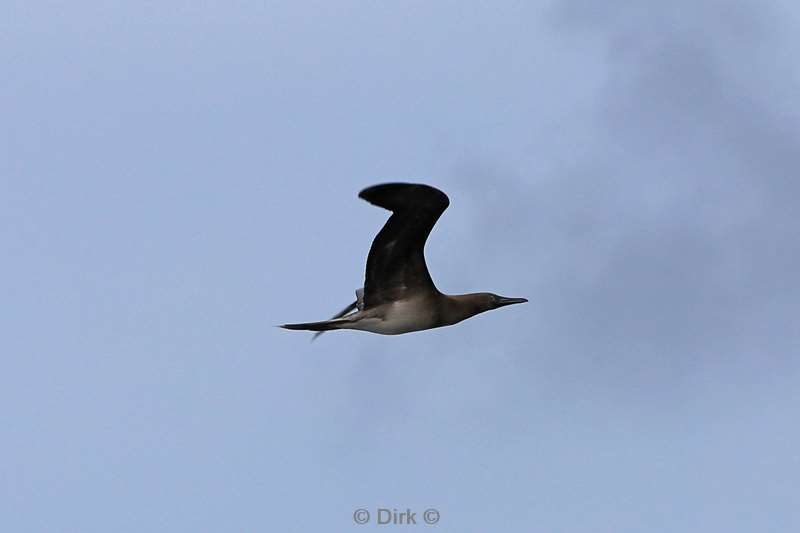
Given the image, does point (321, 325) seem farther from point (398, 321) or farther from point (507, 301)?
point (507, 301)

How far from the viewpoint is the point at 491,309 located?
2823 centimetres

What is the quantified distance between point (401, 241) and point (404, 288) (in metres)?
1.15

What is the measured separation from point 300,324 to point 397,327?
1.61 metres

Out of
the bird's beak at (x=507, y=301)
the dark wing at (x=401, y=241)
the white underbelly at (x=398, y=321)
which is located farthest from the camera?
the bird's beak at (x=507, y=301)

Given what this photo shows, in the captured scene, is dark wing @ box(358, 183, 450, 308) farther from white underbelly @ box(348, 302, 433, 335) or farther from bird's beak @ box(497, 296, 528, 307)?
bird's beak @ box(497, 296, 528, 307)

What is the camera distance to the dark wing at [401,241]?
938 inches

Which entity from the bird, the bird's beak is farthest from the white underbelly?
the bird's beak

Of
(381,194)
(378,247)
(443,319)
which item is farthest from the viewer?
(443,319)

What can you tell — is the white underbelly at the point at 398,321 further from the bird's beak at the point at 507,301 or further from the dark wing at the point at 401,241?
the bird's beak at the point at 507,301

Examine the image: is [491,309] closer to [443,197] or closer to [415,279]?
[415,279]

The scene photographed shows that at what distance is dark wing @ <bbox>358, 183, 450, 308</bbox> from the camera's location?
78.2ft

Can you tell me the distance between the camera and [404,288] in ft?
86.4

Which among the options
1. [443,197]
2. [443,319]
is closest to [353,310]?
[443,319]

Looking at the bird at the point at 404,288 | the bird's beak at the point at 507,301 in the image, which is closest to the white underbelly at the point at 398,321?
the bird at the point at 404,288
